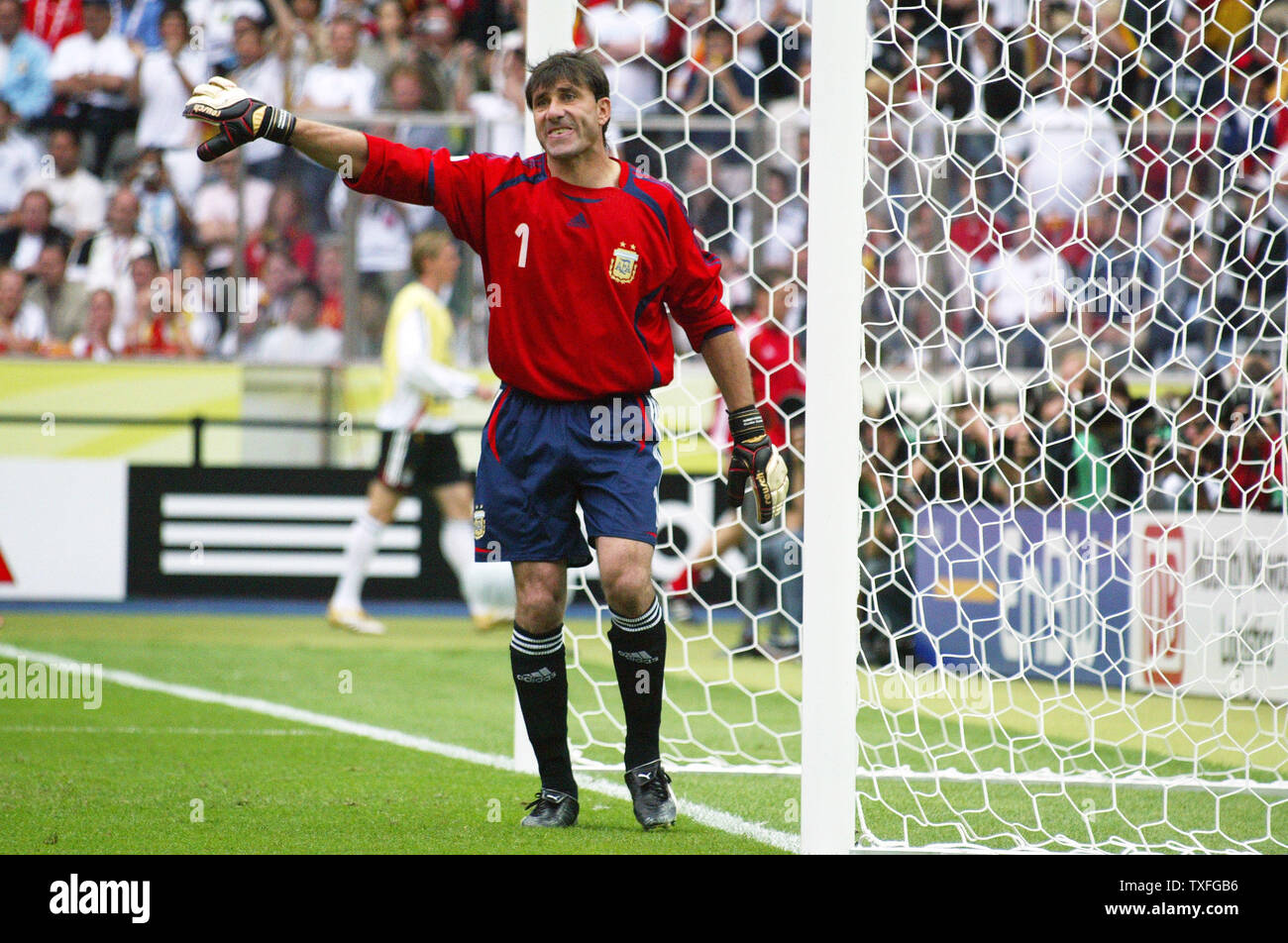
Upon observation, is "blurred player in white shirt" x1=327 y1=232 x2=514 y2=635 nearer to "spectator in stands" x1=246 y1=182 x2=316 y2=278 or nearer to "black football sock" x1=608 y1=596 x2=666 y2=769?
"spectator in stands" x1=246 y1=182 x2=316 y2=278

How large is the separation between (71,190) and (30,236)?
474mm

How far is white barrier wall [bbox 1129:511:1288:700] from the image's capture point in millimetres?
6305

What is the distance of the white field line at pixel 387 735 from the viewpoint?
4.50 m

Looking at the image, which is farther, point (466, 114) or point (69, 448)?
point (466, 114)

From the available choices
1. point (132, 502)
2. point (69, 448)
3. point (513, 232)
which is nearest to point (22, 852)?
point (513, 232)

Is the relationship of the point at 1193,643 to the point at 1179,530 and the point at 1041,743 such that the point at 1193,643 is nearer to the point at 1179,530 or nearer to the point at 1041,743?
the point at 1179,530

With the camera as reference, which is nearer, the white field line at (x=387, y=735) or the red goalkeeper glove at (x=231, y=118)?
the red goalkeeper glove at (x=231, y=118)

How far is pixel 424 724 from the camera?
6.44m

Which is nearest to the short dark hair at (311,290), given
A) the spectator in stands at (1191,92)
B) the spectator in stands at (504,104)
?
the spectator in stands at (504,104)

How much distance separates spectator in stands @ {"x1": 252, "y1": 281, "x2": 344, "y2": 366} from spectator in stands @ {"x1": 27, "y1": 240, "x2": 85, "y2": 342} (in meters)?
1.41

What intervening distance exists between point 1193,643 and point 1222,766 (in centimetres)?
145

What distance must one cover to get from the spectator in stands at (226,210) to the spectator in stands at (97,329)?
0.79 meters

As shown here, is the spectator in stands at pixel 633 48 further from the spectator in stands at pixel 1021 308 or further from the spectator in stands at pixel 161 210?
the spectator in stands at pixel 161 210

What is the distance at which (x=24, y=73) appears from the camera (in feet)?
41.6
